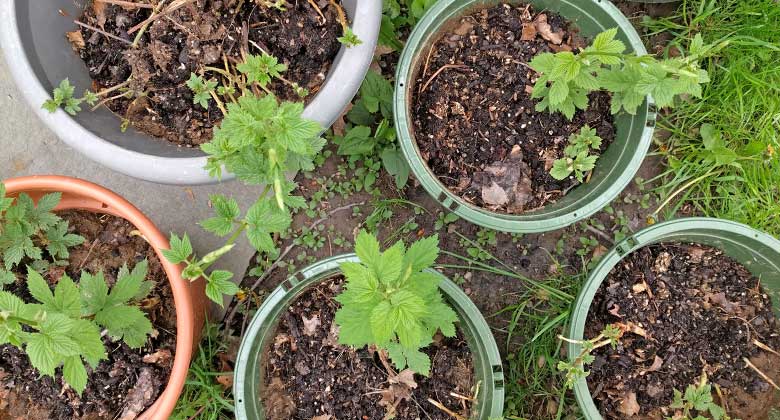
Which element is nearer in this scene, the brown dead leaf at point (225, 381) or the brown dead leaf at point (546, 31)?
the brown dead leaf at point (546, 31)

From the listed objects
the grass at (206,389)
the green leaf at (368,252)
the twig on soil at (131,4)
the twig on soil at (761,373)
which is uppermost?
the twig on soil at (131,4)

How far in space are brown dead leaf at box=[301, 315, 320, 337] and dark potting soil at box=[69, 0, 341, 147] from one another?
0.68 metres

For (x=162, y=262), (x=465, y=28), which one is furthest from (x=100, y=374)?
(x=465, y=28)

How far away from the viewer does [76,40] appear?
1.77m

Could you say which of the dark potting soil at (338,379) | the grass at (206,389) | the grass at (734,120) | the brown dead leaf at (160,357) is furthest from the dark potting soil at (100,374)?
the grass at (734,120)

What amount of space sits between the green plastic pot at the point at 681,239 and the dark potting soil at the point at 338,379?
→ 367 mm

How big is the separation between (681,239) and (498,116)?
0.77 meters

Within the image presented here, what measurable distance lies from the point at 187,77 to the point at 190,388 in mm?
1159

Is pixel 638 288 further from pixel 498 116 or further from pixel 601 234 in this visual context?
pixel 498 116

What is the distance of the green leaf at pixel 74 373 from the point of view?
1433mm

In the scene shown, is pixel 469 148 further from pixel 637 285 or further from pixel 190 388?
pixel 190 388

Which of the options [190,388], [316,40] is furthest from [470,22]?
[190,388]

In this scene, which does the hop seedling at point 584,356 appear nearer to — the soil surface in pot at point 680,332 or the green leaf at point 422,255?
the soil surface in pot at point 680,332

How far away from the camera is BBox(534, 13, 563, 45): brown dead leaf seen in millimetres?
1983
